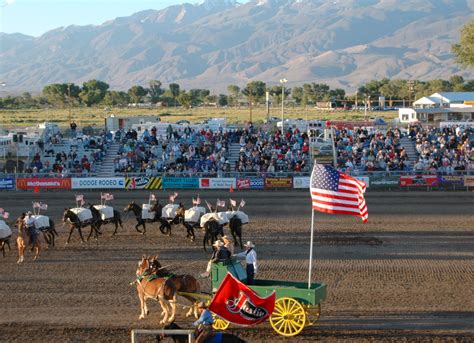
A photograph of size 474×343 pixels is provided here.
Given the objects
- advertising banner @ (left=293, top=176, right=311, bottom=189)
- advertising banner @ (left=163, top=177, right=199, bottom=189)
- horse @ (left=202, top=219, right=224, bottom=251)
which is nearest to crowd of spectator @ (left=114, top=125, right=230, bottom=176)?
advertising banner @ (left=163, top=177, right=199, bottom=189)

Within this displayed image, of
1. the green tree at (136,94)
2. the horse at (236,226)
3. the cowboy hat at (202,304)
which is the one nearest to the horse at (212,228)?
the horse at (236,226)

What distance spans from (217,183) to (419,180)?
1049cm

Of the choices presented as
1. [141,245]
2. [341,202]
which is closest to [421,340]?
[341,202]

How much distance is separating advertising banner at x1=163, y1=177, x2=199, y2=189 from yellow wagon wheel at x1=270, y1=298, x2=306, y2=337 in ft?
79.5

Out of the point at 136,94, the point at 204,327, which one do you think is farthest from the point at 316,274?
the point at 136,94

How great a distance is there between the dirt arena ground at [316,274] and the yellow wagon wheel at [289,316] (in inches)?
6.9

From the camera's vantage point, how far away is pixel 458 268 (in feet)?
64.8

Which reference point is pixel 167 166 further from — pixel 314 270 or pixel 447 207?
pixel 314 270

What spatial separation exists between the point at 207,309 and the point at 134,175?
27186 mm

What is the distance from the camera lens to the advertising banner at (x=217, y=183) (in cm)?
3788

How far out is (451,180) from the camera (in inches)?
1481

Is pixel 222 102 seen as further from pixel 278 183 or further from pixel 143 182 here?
pixel 143 182

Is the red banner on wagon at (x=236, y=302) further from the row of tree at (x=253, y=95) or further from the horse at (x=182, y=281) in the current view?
the row of tree at (x=253, y=95)

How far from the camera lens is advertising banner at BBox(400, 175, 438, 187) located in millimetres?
37562
